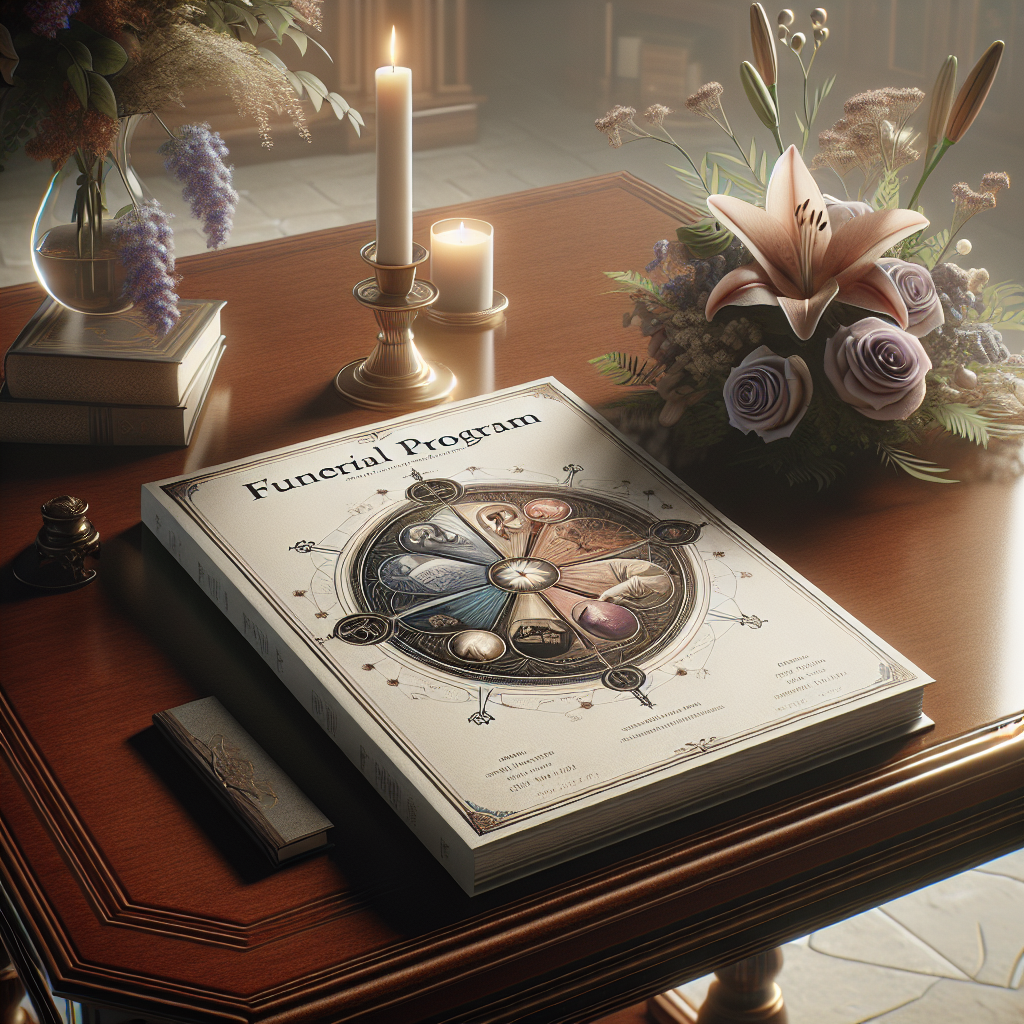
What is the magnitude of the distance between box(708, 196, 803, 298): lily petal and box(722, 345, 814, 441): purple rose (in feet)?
0.20

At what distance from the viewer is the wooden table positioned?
58cm

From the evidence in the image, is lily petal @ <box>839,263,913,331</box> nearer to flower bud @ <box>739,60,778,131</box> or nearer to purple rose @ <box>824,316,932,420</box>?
purple rose @ <box>824,316,932,420</box>

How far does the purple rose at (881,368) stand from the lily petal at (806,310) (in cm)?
4

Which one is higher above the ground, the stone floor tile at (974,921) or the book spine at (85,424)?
the book spine at (85,424)

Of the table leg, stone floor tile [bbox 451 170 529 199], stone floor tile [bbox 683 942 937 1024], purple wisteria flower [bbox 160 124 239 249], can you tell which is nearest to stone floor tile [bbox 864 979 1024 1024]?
stone floor tile [bbox 683 942 937 1024]

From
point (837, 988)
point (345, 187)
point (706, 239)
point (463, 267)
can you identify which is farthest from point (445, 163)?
point (706, 239)

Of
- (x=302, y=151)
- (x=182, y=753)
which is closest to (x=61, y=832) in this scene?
(x=182, y=753)

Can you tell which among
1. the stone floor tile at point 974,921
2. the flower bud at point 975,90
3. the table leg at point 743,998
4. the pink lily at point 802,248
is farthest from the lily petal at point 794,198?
the stone floor tile at point 974,921

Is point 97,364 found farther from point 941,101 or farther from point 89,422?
point 941,101

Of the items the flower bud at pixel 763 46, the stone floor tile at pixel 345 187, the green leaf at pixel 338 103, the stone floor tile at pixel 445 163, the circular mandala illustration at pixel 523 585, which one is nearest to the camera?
the circular mandala illustration at pixel 523 585

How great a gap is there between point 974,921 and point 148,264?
1328 mm

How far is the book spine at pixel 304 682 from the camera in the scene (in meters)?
0.61

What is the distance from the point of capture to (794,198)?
906 mm

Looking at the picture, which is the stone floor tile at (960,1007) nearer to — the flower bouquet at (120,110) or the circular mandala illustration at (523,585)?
the circular mandala illustration at (523,585)
